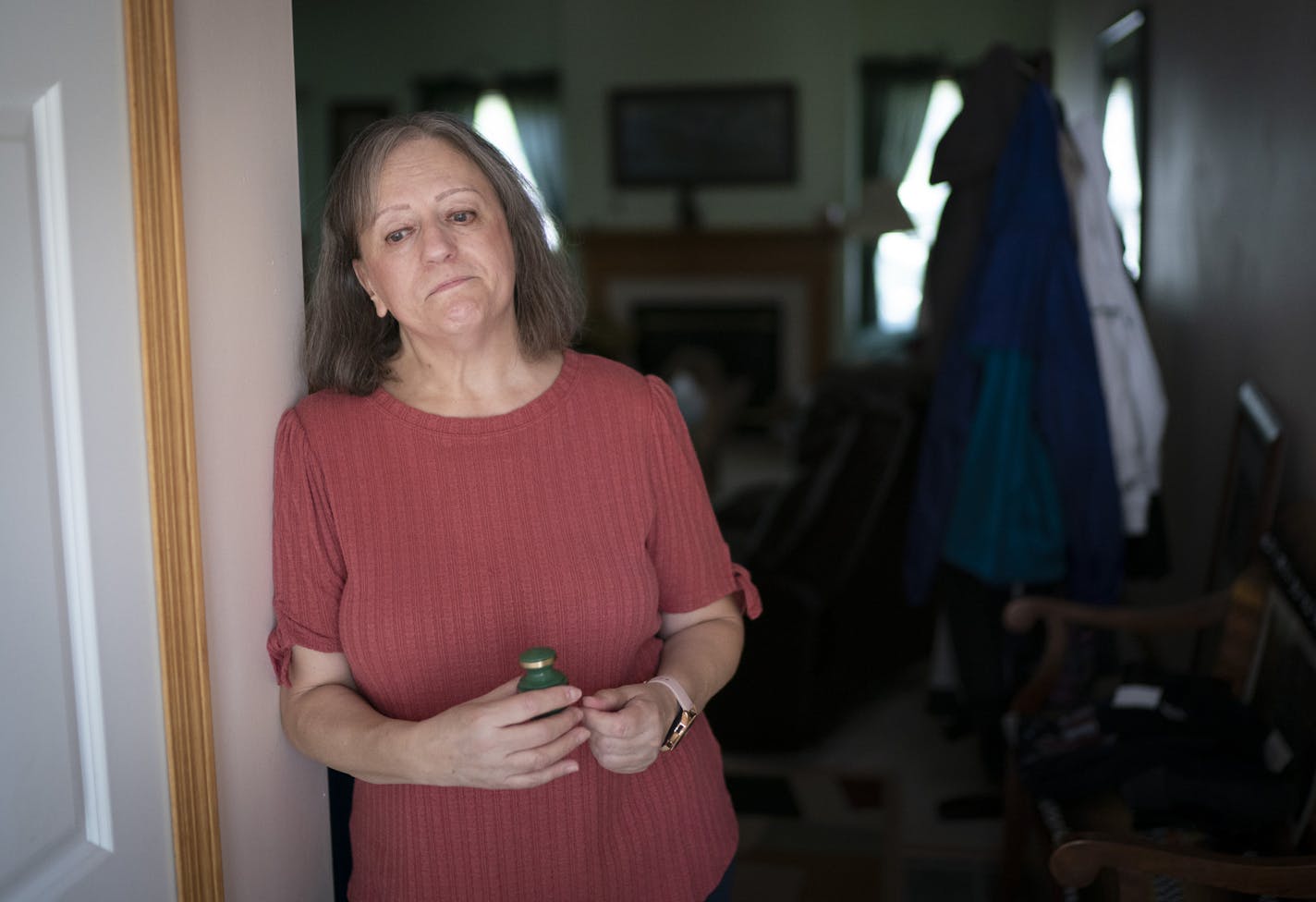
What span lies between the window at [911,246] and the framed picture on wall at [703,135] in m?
0.92

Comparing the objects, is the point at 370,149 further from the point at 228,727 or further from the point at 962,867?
the point at 962,867

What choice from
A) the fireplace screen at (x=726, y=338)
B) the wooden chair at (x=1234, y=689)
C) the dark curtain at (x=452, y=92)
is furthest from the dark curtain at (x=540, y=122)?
the wooden chair at (x=1234, y=689)

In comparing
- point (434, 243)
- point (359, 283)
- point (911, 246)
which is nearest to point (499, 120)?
point (911, 246)

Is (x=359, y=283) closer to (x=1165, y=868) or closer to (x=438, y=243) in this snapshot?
(x=438, y=243)

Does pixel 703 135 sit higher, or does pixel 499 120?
pixel 499 120

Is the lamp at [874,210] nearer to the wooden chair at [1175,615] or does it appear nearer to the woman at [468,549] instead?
the wooden chair at [1175,615]

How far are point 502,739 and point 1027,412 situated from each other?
82.8 inches

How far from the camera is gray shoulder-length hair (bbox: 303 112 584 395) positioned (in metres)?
1.33

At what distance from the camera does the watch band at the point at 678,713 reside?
1316 mm

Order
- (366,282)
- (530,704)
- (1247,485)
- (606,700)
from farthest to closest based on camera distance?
1. (1247,485)
2. (366,282)
3. (606,700)
4. (530,704)

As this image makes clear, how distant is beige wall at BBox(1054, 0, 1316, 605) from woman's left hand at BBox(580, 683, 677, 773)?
165 cm

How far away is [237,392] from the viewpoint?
3.98 feet

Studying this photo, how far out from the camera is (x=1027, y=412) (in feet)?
9.62

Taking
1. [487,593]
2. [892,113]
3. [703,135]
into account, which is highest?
[892,113]
